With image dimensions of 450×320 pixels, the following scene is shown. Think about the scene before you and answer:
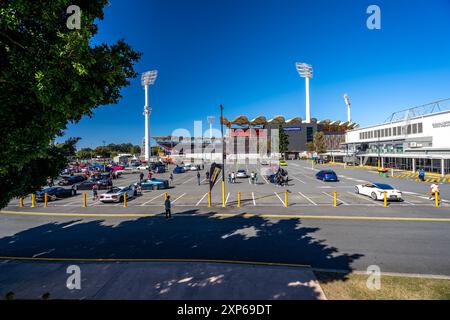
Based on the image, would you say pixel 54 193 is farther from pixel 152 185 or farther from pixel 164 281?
pixel 164 281

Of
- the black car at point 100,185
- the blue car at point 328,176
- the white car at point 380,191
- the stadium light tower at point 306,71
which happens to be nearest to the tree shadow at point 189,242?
the white car at point 380,191

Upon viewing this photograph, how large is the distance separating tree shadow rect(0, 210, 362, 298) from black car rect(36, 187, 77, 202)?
874 cm

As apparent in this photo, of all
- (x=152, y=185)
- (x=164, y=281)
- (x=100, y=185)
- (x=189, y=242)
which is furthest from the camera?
(x=100, y=185)

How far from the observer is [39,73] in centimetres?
420

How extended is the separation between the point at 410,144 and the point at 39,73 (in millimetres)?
49012

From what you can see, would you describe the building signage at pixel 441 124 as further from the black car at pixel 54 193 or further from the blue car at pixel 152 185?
the black car at pixel 54 193

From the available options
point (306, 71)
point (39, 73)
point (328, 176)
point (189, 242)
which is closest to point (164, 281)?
point (189, 242)

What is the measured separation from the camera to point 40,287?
22.5 ft

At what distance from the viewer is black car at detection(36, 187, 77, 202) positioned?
20087 millimetres

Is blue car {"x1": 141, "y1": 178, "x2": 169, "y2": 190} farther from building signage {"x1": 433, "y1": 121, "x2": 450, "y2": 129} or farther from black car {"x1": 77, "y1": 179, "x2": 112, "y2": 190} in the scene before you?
building signage {"x1": 433, "y1": 121, "x2": 450, "y2": 129}

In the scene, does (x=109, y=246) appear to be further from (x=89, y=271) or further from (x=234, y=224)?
(x=234, y=224)

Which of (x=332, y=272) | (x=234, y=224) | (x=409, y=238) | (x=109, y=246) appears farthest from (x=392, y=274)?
(x=109, y=246)

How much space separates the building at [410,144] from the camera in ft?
108
